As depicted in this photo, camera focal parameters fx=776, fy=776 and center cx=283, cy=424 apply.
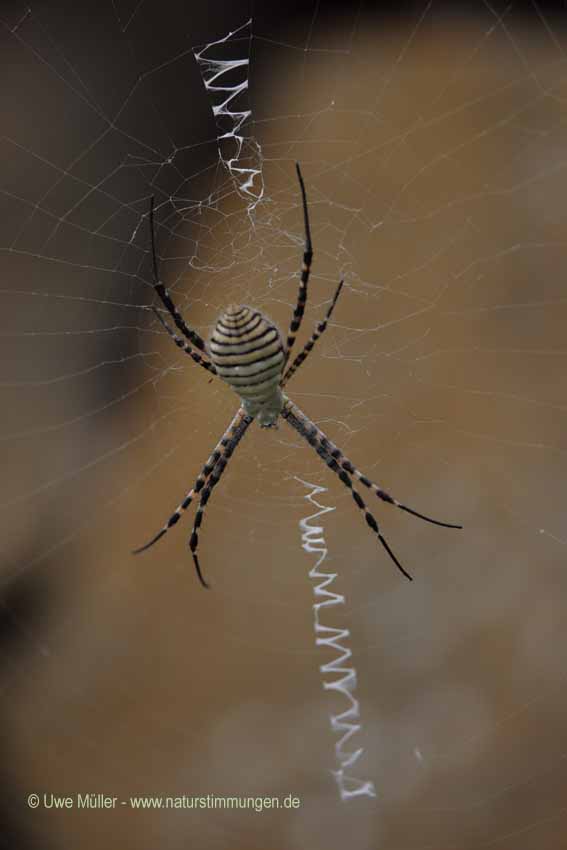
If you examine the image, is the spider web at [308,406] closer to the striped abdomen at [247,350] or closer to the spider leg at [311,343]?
the spider leg at [311,343]

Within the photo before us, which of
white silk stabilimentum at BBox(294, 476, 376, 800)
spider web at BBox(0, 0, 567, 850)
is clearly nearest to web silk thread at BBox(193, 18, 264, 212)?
spider web at BBox(0, 0, 567, 850)

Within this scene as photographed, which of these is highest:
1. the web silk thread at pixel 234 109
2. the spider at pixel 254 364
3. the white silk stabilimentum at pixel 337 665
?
the web silk thread at pixel 234 109

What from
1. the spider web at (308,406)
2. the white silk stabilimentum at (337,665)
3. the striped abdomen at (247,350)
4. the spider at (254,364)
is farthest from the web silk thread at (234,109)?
the white silk stabilimentum at (337,665)

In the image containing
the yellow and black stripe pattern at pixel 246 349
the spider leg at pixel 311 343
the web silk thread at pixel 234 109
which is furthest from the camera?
the web silk thread at pixel 234 109

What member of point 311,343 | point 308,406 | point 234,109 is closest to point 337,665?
point 308,406

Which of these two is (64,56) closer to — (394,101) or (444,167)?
(394,101)

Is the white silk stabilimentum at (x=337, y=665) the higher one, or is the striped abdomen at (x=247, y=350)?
the striped abdomen at (x=247, y=350)

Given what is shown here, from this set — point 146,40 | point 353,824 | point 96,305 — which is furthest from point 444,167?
point 353,824

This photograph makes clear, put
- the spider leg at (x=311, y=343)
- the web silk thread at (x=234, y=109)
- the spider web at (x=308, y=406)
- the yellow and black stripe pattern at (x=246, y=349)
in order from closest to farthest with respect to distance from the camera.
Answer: the yellow and black stripe pattern at (x=246, y=349)
the spider leg at (x=311, y=343)
the web silk thread at (x=234, y=109)
the spider web at (x=308, y=406)
